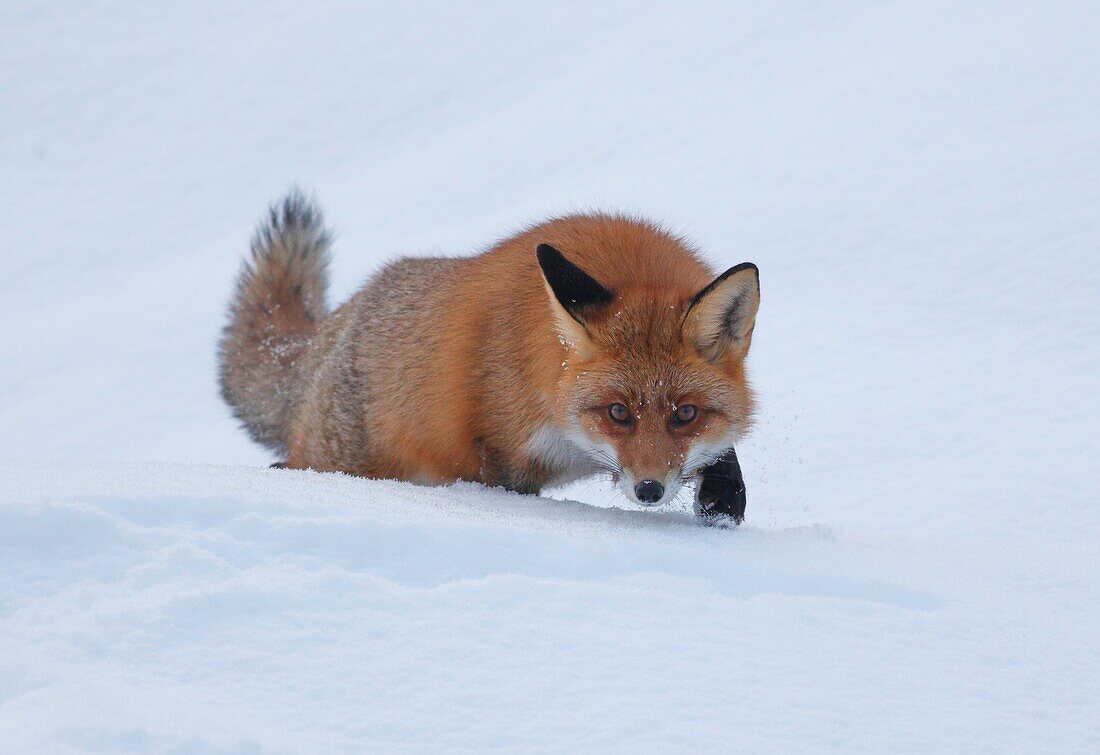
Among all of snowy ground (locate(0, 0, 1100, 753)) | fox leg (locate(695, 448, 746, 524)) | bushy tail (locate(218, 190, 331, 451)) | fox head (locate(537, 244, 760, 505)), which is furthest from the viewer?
bushy tail (locate(218, 190, 331, 451))

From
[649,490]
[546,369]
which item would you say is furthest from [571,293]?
[649,490]

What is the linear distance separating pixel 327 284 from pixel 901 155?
526cm

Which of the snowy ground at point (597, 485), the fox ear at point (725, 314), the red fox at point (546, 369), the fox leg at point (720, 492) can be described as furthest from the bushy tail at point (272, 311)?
the fox ear at point (725, 314)

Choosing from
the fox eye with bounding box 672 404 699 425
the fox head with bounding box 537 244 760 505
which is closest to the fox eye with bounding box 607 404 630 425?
the fox head with bounding box 537 244 760 505

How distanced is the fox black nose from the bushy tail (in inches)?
107

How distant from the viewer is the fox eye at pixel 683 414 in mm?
3412

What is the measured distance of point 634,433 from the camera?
3.38 metres

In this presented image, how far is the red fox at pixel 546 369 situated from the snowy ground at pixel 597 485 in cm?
24

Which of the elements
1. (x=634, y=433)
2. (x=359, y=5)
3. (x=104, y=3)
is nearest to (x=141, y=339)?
(x=634, y=433)

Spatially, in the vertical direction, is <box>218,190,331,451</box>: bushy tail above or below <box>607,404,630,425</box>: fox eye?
above

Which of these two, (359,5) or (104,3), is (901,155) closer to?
(359,5)

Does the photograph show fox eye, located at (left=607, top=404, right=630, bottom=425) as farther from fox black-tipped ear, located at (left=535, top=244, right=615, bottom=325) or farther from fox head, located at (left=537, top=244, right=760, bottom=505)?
fox black-tipped ear, located at (left=535, top=244, right=615, bottom=325)

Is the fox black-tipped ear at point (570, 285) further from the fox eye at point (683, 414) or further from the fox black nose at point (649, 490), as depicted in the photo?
the fox black nose at point (649, 490)

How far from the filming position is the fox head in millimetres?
3355
